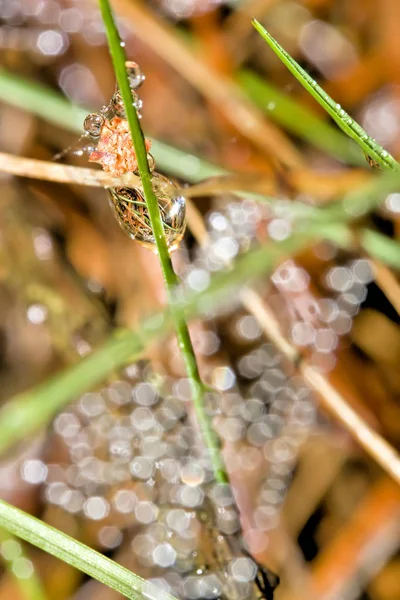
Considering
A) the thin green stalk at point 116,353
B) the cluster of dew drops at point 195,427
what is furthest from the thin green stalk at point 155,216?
the cluster of dew drops at point 195,427

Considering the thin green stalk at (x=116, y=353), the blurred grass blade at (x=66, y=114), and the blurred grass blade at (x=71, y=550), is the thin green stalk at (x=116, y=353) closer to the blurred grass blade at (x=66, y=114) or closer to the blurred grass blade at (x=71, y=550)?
the blurred grass blade at (x=71, y=550)

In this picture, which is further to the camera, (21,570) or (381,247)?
(381,247)

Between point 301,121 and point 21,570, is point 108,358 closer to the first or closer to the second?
point 21,570

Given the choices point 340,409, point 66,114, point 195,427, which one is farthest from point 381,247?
point 66,114

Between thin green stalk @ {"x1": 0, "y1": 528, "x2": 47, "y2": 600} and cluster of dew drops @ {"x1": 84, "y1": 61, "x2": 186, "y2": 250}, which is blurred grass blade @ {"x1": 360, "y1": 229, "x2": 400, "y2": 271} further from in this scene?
thin green stalk @ {"x1": 0, "y1": 528, "x2": 47, "y2": 600}

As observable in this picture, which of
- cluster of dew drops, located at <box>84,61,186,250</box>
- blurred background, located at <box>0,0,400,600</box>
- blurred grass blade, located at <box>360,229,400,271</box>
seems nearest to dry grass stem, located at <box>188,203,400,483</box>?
blurred background, located at <box>0,0,400,600</box>
